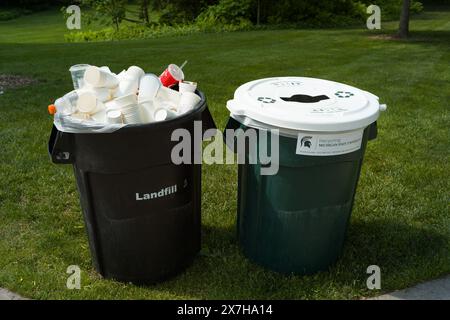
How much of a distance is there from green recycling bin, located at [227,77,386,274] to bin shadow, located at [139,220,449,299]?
0.08m

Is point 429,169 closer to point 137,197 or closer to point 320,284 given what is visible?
point 320,284

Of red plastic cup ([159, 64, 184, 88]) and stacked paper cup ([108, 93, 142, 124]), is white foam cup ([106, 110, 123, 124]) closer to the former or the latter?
stacked paper cup ([108, 93, 142, 124])

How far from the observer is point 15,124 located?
15.4 feet

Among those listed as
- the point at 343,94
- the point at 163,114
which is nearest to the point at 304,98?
the point at 343,94

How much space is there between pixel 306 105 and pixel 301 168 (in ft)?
0.97

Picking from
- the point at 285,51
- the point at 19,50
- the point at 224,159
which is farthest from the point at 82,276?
the point at 19,50

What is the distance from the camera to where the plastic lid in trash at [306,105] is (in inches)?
80.3

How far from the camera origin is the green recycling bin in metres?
2.07

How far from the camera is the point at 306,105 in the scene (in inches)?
85.9

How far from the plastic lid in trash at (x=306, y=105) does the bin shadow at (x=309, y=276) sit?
2.89ft

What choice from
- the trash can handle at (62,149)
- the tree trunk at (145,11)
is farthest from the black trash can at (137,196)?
the tree trunk at (145,11)

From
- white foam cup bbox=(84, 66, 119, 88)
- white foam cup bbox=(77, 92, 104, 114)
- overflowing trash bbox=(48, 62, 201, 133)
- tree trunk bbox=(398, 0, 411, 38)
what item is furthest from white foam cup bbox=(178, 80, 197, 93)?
tree trunk bbox=(398, 0, 411, 38)

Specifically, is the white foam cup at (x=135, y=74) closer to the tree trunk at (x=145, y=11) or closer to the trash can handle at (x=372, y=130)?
the trash can handle at (x=372, y=130)

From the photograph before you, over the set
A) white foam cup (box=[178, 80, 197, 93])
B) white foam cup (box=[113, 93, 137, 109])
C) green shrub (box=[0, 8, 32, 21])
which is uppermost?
white foam cup (box=[113, 93, 137, 109])
